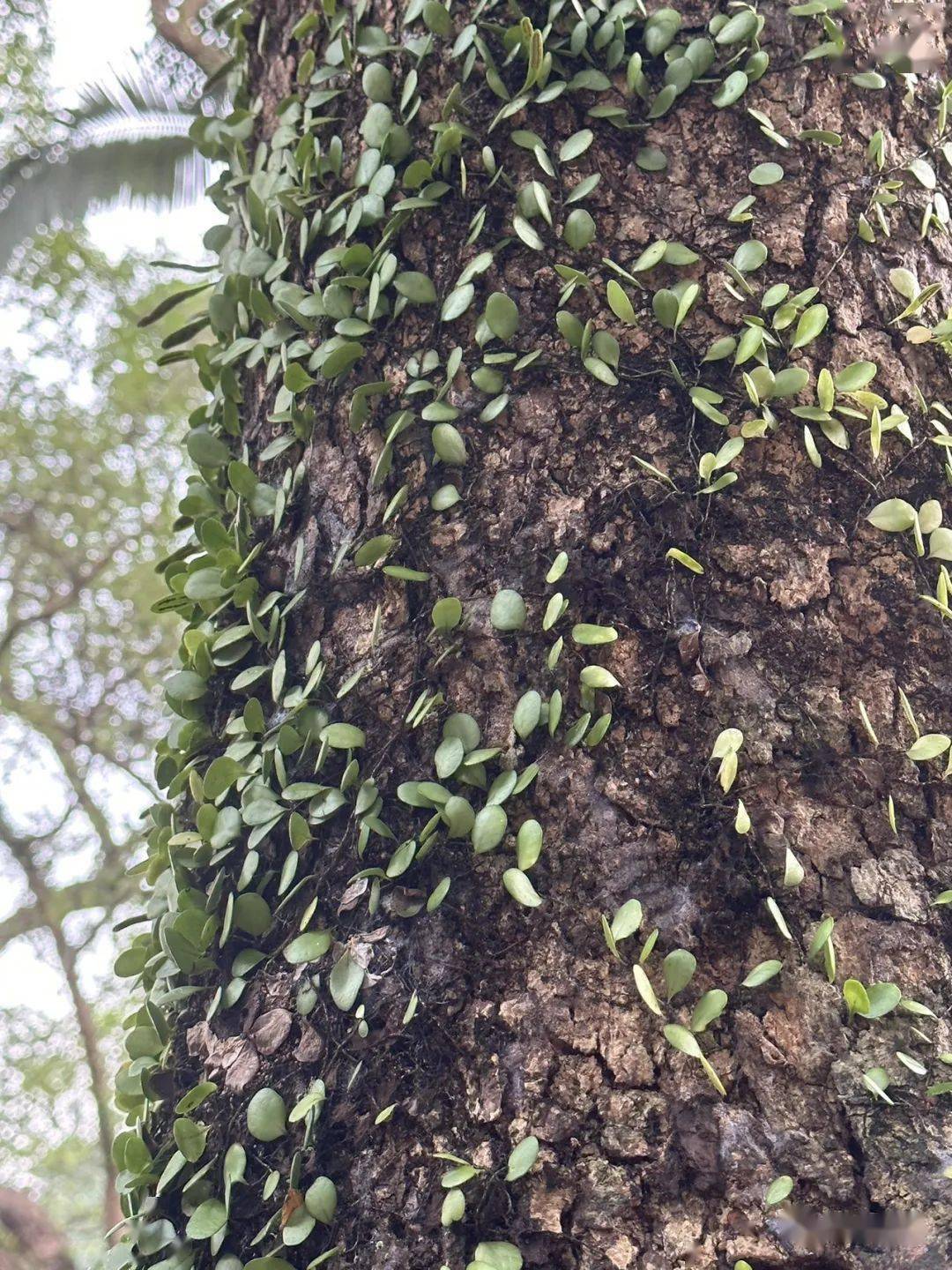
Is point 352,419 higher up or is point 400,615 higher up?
point 352,419

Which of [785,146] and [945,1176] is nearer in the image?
[945,1176]

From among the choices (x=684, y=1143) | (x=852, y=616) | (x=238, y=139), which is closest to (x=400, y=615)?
(x=852, y=616)

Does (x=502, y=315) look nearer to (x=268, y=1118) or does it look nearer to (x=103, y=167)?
(x=268, y=1118)

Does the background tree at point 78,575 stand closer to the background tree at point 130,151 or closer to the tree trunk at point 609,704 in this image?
the background tree at point 130,151

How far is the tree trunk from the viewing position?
920mm

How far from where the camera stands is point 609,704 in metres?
1.05

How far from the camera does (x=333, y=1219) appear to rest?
98cm

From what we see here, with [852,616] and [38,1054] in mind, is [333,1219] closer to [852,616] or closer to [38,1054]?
[852,616]

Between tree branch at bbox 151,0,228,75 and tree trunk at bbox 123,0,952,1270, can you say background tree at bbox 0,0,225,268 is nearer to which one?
tree branch at bbox 151,0,228,75

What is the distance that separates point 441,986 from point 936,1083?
49cm

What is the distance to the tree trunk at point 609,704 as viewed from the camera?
0.92 meters

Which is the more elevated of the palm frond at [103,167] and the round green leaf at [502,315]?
the palm frond at [103,167]

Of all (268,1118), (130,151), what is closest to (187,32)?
(130,151)

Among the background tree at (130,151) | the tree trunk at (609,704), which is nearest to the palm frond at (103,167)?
the background tree at (130,151)
